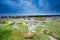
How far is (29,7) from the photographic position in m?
1.99

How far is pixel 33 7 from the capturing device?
78.4 inches

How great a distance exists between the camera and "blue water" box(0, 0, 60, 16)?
1.97 m

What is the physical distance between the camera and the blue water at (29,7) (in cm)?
197

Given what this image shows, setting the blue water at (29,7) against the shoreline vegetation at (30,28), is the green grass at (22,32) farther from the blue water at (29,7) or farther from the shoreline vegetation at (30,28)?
the blue water at (29,7)

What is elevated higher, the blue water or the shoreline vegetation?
the blue water

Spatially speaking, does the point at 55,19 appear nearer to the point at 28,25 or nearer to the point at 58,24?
the point at 58,24

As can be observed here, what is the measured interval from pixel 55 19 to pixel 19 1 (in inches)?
23.2

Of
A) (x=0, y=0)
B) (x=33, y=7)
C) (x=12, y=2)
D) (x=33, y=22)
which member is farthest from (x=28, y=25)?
(x=0, y=0)

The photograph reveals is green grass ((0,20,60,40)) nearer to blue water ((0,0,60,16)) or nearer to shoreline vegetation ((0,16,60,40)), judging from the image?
shoreline vegetation ((0,16,60,40))

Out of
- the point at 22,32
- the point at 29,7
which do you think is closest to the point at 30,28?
the point at 22,32

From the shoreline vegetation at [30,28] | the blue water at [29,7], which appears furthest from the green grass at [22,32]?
the blue water at [29,7]

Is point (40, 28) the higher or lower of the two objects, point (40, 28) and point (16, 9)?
the lower

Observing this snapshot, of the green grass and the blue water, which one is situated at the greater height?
the blue water

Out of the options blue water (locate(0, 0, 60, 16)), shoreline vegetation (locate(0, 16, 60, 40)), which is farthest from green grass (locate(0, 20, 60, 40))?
blue water (locate(0, 0, 60, 16))
